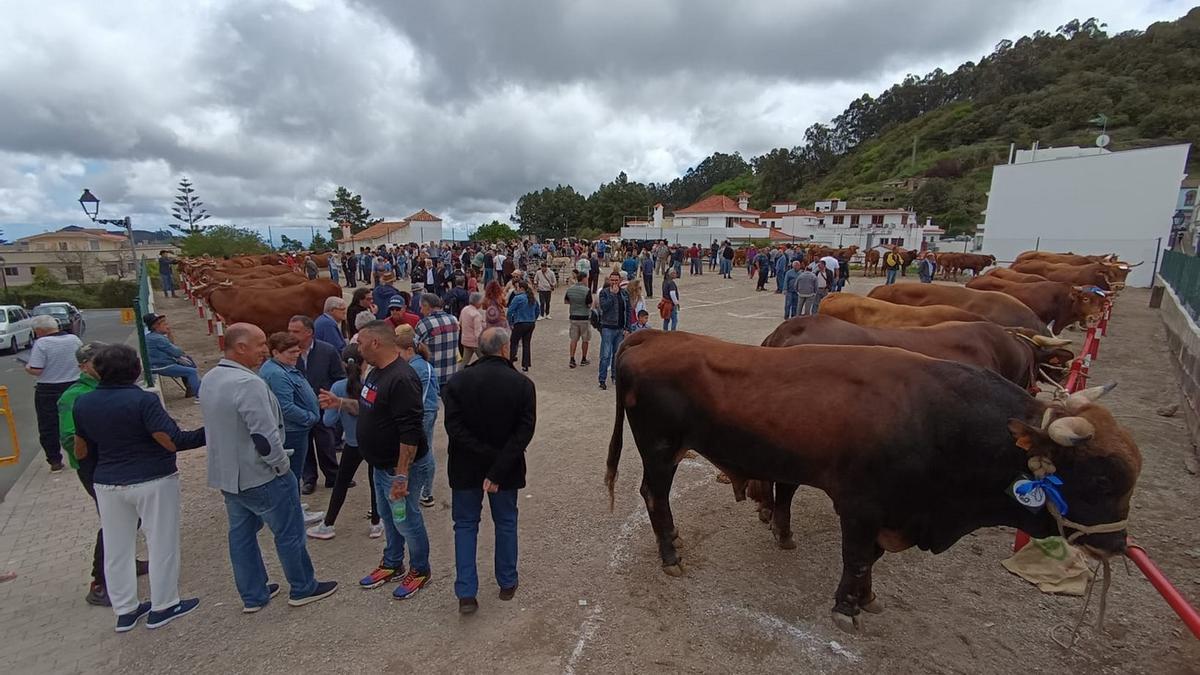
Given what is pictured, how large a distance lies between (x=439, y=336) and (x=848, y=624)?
4.87 m

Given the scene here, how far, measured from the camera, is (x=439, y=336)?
6281 mm

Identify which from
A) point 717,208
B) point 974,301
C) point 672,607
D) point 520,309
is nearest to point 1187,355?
point 974,301

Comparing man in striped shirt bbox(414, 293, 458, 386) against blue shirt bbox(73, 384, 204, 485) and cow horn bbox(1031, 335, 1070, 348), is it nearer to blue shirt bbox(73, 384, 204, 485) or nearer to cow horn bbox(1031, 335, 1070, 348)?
blue shirt bbox(73, 384, 204, 485)

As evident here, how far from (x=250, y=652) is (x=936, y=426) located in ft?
14.4

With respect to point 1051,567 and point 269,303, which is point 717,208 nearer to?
point 269,303

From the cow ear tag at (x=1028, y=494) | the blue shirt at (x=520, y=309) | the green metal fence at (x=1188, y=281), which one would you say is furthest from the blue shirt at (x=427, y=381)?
the green metal fence at (x=1188, y=281)

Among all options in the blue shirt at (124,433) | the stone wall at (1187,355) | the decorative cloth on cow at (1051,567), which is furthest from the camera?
the stone wall at (1187,355)

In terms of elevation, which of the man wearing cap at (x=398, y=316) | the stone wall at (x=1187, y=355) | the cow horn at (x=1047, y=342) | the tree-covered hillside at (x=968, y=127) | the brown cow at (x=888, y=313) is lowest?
the stone wall at (x=1187, y=355)

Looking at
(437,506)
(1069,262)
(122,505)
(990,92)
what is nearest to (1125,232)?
(1069,262)

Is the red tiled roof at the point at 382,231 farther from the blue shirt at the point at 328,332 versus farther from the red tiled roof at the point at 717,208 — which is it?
the blue shirt at the point at 328,332

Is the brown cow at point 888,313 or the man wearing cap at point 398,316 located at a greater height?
the man wearing cap at point 398,316

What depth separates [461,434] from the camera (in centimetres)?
340

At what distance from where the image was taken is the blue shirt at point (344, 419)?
4.45 meters

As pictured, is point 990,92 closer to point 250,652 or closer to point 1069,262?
point 1069,262
